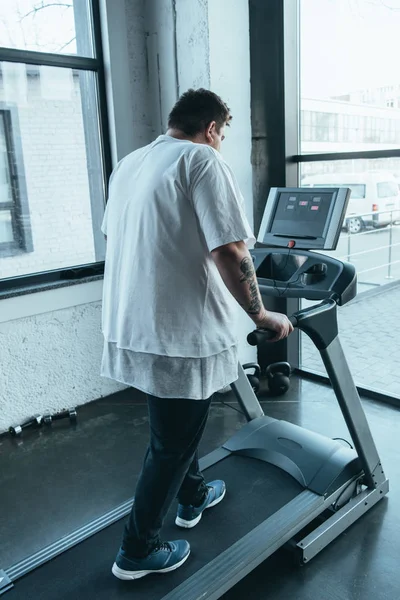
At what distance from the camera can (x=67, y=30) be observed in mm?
3217

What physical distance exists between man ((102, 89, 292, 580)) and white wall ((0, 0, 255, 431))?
60.0 inches

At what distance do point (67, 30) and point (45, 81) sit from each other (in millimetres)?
362

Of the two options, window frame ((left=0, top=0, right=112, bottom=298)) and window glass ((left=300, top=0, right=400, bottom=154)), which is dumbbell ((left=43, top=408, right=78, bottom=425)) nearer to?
window frame ((left=0, top=0, right=112, bottom=298))

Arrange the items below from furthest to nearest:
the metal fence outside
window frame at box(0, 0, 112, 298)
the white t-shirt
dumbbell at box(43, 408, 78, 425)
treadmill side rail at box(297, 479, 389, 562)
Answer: the metal fence outside < dumbbell at box(43, 408, 78, 425) < window frame at box(0, 0, 112, 298) < treadmill side rail at box(297, 479, 389, 562) < the white t-shirt

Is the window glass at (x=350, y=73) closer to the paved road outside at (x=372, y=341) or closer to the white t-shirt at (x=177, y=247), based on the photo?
the paved road outside at (x=372, y=341)

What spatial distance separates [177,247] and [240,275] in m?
0.20

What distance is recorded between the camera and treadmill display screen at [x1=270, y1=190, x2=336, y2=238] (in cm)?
216

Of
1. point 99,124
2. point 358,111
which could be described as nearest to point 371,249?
point 358,111

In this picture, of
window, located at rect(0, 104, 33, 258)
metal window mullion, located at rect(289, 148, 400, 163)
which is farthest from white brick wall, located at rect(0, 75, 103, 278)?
metal window mullion, located at rect(289, 148, 400, 163)

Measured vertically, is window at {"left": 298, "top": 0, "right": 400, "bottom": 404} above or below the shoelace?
above

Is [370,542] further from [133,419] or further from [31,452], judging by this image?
[31,452]

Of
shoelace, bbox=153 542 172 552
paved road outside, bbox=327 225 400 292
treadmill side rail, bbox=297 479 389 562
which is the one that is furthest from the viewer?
paved road outside, bbox=327 225 400 292

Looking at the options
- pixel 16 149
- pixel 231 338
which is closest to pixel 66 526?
pixel 231 338

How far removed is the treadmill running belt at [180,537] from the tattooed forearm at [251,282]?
88 cm
